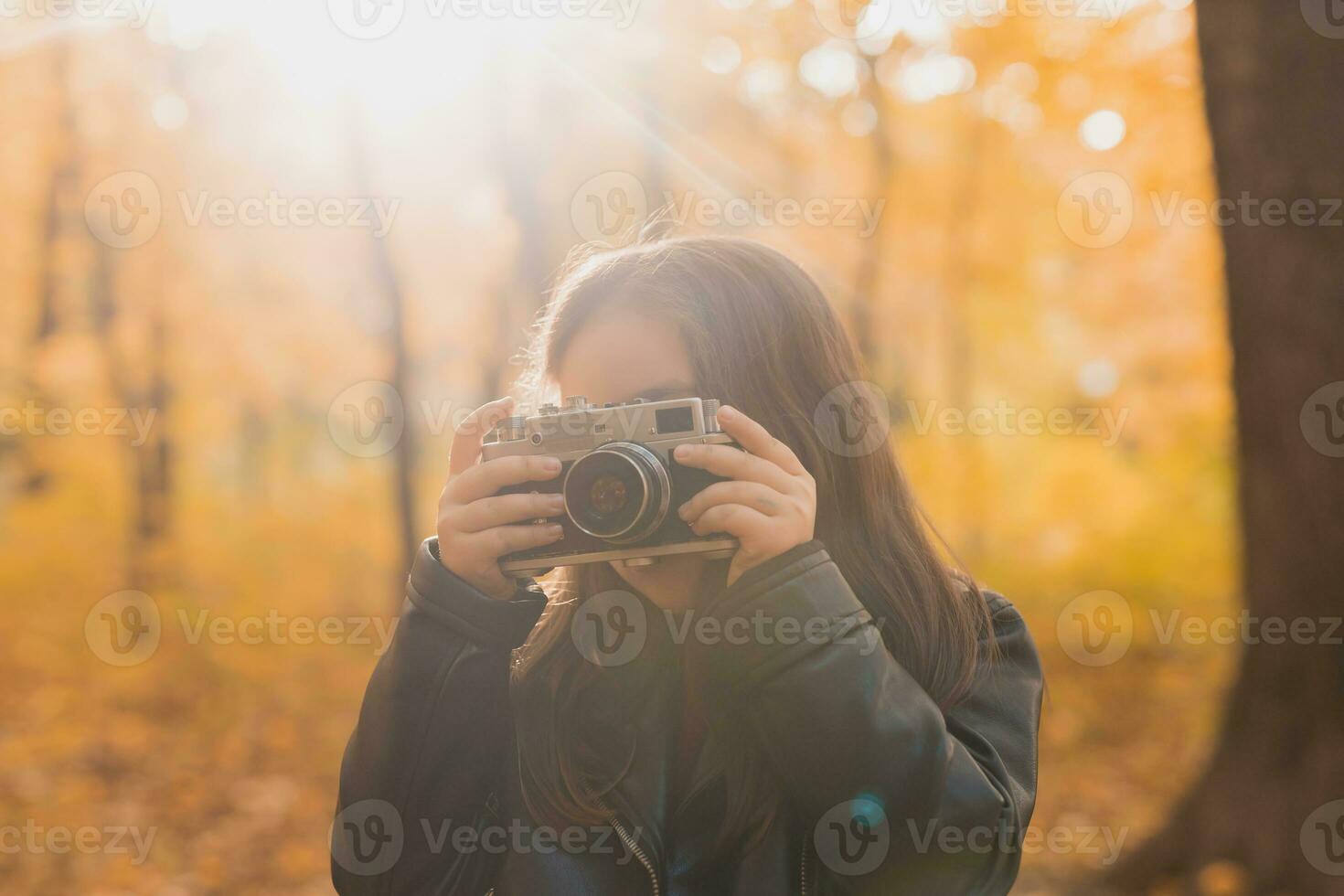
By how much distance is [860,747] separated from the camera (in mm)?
1460

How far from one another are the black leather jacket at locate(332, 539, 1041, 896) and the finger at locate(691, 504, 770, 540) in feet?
0.22

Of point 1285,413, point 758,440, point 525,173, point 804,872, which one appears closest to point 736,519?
point 758,440

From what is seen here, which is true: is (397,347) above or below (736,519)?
above

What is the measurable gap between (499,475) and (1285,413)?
10.4ft

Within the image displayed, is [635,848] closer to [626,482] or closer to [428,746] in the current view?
[428,746]

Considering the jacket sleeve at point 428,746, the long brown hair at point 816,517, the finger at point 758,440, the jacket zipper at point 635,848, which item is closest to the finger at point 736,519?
the finger at point 758,440

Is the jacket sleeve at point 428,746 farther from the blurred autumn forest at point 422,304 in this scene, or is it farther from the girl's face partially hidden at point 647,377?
the blurred autumn forest at point 422,304

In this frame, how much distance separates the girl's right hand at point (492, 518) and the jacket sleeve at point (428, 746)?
0.16ft

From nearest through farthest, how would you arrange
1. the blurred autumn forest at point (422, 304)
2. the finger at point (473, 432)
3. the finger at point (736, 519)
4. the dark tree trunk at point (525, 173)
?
1. the finger at point (736, 519)
2. the finger at point (473, 432)
3. the blurred autumn forest at point (422, 304)
4. the dark tree trunk at point (525, 173)

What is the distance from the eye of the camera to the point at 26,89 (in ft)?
29.1

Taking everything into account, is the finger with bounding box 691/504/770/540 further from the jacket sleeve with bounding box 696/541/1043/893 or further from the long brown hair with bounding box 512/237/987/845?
the long brown hair with bounding box 512/237/987/845

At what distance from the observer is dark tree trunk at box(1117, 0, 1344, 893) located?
3.51 metres

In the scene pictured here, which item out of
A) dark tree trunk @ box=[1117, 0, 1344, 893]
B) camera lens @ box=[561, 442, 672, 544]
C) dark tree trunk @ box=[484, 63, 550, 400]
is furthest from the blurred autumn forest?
camera lens @ box=[561, 442, 672, 544]

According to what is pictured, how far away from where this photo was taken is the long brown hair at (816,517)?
166 cm
